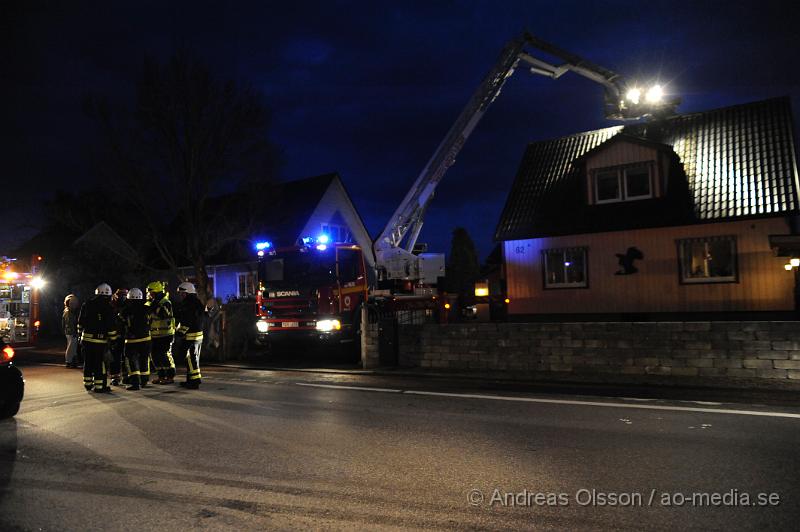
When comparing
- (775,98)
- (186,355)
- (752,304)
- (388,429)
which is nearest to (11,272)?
(186,355)

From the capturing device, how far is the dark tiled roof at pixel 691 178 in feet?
59.3

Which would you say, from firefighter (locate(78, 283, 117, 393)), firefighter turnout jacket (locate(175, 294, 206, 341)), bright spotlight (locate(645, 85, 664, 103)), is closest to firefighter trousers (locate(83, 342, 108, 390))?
firefighter (locate(78, 283, 117, 393))

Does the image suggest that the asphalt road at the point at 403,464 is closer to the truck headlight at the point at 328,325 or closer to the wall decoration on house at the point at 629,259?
the truck headlight at the point at 328,325

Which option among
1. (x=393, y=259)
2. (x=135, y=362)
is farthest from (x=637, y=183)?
(x=135, y=362)

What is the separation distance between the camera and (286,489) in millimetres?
5051

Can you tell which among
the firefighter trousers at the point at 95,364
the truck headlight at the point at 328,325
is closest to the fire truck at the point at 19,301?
the firefighter trousers at the point at 95,364

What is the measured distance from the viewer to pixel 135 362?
10984 mm

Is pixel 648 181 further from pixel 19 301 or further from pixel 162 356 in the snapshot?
pixel 19 301

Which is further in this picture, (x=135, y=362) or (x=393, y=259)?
(x=393, y=259)

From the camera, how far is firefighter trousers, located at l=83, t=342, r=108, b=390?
34.4 ft

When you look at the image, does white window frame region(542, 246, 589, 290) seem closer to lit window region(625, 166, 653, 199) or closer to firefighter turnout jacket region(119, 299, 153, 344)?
lit window region(625, 166, 653, 199)

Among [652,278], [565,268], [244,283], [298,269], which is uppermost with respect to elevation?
[244,283]

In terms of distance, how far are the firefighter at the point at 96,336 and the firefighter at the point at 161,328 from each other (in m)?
0.71

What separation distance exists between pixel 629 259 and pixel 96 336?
1611 cm
